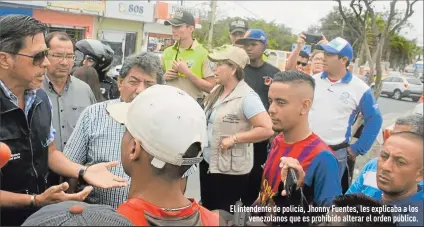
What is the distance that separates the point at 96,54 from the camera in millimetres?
4477

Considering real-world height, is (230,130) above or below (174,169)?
below

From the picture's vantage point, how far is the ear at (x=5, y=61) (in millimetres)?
2307

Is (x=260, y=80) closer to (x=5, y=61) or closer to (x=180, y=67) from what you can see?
(x=180, y=67)

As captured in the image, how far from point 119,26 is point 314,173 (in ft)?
74.3

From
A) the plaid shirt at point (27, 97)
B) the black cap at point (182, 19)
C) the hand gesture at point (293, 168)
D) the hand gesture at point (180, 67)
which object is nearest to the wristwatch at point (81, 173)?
the plaid shirt at point (27, 97)

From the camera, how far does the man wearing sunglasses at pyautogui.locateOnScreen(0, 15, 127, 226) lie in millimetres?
2152

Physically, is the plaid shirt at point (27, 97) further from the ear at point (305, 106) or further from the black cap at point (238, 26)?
the black cap at point (238, 26)

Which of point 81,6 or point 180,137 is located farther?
point 81,6

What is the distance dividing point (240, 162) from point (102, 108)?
131 cm

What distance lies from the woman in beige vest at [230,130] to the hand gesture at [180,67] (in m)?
0.75

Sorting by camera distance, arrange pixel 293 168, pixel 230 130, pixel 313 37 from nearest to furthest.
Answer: pixel 293 168
pixel 230 130
pixel 313 37

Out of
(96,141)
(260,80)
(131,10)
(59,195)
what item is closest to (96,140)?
(96,141)

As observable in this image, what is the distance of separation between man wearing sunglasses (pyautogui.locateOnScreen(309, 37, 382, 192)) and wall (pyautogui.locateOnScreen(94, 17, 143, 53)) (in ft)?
63.0

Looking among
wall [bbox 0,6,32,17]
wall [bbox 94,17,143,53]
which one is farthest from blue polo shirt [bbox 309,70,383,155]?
wall [bbox 94,17,143,53]
